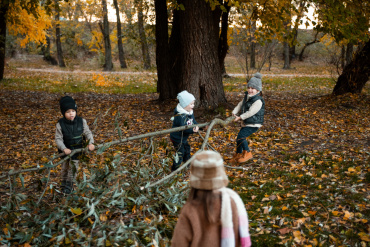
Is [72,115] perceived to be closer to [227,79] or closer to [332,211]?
[332,211]

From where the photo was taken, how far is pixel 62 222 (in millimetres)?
3459

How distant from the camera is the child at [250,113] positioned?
552 centimetres

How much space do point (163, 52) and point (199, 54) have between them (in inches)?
85.5

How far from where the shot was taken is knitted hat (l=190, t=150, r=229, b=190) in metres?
1.92

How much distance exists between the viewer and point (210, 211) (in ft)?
6.49

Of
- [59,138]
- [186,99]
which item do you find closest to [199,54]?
[186,99]

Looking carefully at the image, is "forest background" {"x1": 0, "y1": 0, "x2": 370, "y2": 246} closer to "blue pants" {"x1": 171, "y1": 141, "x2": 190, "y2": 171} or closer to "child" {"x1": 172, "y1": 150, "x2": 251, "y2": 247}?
"blue pants" {"x1": 171, "y1": 141, "x2": 190, "y2": 171}

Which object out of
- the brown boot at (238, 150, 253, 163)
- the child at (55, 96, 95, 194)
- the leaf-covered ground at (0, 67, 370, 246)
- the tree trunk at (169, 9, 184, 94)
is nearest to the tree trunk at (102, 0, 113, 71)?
the leaf-covered ground at (0, 67, 370, 246)

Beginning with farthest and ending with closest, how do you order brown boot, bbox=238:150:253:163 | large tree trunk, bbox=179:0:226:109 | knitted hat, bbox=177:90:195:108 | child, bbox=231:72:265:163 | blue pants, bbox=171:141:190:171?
large tree trunk, bbox=179:0:226:109 → brown boot, bbox=238:150:253:163 → child, bbox=231:72:265:163 → blue pants, bbox=171:141:190:171 → knitted hat, bbox=177:90:195:108

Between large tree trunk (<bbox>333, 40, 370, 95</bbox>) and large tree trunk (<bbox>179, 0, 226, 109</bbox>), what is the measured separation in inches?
204

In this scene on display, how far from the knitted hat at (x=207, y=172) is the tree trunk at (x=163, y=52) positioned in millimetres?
8511

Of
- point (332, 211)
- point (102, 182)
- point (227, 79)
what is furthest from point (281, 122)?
point (227, 79)

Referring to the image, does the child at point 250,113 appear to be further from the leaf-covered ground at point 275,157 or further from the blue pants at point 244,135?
the leaf-covered ground at point 275,157

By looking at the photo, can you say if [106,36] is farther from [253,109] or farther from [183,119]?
[183,119]
